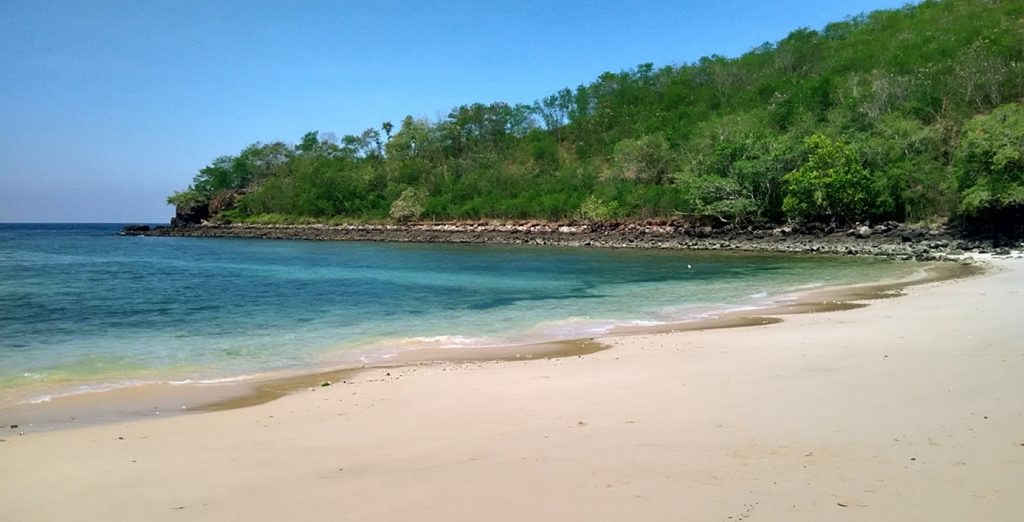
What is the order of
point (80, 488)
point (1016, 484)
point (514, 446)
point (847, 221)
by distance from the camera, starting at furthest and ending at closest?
1. point (847, 221)
2. point (514, 446)
3. point (80, 488)
4. point (1016, 484)

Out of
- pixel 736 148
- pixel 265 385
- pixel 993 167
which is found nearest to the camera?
pixel 265 385

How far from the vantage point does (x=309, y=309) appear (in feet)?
61.4

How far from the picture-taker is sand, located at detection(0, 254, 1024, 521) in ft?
14.1

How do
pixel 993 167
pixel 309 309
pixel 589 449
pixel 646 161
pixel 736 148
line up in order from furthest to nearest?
pixel 646 161 → pixel 736 148 → pixel 993 167 → pixel 309 309 → pixel 589 449

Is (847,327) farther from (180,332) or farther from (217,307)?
(217,307)

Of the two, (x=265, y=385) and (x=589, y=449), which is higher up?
(x=589, y=449)

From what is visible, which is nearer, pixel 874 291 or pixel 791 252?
pixel 874 291

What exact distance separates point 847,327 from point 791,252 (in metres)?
31.3

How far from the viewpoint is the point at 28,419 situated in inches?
304

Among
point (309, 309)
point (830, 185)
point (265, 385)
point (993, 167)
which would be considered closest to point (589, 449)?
point (265, 385)

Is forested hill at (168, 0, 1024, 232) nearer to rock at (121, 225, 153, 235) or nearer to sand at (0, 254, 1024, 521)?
rock at (121, 225, 153, 235)

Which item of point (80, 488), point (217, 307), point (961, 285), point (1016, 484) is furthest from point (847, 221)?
point (80, 488)

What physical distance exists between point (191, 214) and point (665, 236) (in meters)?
100

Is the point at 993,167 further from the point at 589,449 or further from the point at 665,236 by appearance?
the point at 589,449
